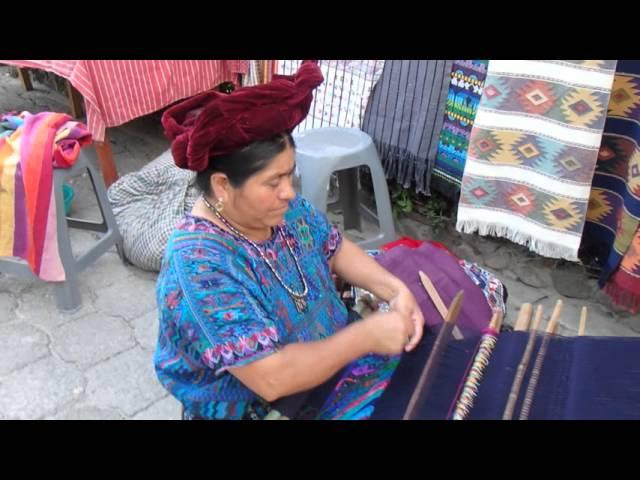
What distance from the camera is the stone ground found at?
231cm

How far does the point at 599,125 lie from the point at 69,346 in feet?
7.36

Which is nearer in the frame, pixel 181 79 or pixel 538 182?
pixel 538 182

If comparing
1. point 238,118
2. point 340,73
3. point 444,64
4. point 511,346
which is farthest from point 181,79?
point 511,346

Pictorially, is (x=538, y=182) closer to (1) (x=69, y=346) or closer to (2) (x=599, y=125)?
(2) (x=599, y=125)

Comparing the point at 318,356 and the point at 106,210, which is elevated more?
the point at 318,356

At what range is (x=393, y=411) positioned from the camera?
141 centimetres

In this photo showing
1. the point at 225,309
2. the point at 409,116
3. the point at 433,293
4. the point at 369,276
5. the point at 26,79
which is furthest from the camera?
the point at 26,79

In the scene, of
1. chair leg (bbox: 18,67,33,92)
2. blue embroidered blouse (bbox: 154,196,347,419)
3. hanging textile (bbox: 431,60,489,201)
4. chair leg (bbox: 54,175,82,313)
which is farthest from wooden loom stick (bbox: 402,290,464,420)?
chair leg (bbox: 18,67,33,92)

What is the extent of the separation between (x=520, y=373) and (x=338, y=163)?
4.89ft

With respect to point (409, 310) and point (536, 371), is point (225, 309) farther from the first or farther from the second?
point (536, 371)

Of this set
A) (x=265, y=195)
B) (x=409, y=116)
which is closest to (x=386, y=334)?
(x=265, y=195)

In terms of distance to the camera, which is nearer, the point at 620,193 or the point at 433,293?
the point at 433,293

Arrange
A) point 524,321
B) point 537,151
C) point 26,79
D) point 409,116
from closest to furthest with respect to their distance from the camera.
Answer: point 524,321, point 537,151, point 409,116, point 26,79

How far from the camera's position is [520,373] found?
1400 mm
